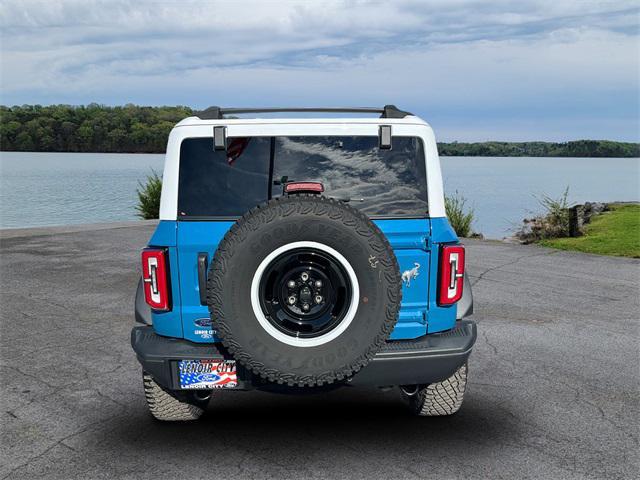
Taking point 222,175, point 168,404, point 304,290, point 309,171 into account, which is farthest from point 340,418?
point 222,175

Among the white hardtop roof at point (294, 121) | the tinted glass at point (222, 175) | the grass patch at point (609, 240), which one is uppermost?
the white hardtop roof at point (294, 121)

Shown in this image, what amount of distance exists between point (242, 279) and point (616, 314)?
6.20 metres

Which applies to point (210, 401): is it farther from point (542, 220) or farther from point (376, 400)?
point (542, 220)

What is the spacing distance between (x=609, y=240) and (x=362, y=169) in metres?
12.4

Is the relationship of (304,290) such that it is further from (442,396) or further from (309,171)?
(442,396)

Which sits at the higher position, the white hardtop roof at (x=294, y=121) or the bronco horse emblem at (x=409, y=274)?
the white hardtop roof at (x=294, y=121)

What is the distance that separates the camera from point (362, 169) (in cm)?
395

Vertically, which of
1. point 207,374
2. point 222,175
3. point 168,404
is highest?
point 222,175

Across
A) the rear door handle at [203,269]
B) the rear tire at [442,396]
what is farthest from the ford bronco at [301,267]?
the rear tire at [442,396]

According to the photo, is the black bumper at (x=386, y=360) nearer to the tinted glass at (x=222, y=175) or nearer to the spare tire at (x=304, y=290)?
the spare tire at (x=304, y=290)

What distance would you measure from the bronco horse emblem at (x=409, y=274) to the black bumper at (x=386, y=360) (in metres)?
0.37

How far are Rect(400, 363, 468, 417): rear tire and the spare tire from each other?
3.69 ft

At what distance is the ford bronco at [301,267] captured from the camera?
345 centimetres

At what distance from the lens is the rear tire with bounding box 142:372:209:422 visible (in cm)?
436
